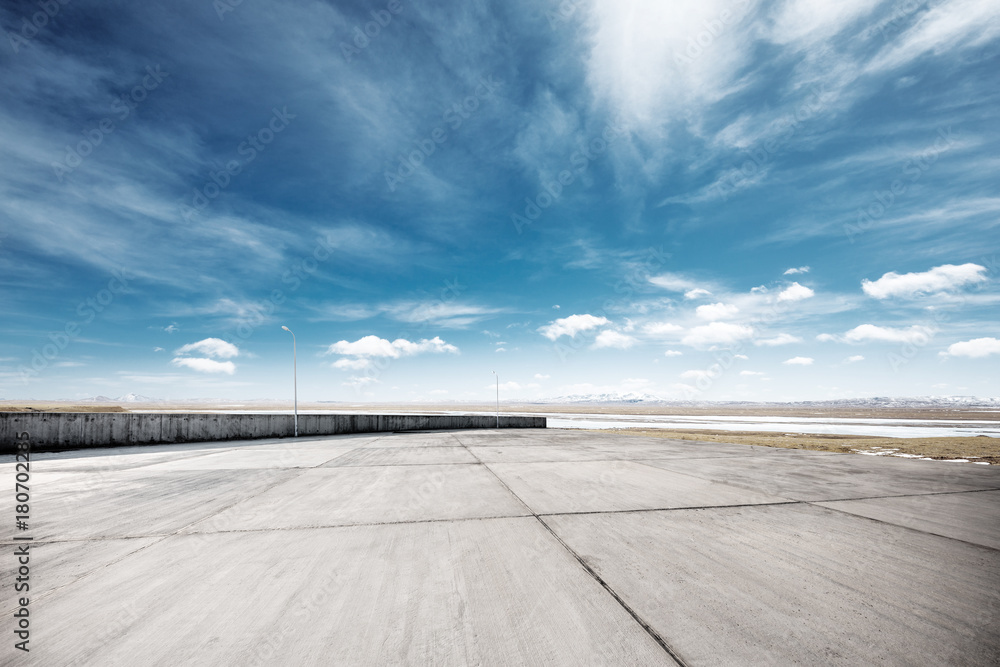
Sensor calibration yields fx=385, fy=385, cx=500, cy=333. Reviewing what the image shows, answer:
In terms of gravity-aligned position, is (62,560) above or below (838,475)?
above

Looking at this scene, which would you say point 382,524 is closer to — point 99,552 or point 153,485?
point 99,552

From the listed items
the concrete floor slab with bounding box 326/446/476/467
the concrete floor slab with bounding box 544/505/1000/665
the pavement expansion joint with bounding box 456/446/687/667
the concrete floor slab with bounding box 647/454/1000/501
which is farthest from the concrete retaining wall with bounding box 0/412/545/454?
the concrete floor slab with bounding box 544/505/1000/665

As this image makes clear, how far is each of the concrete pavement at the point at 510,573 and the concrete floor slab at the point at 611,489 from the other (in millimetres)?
84

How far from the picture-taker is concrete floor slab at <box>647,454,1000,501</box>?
7516mm

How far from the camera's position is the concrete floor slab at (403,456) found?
37.1 ft

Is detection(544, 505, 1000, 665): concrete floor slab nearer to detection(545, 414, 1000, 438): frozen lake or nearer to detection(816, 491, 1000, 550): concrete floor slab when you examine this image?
detection(816, 491, 1000, 550): concrete floor slab

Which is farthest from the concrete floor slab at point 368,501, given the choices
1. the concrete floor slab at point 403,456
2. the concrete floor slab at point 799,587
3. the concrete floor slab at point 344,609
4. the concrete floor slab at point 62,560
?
the concrete floor slab at point 799,587

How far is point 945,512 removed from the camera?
19.6ft

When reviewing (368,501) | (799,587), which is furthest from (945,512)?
(368,501)

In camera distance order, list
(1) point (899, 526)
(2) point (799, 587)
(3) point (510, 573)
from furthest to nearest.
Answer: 1. (1) point (899, 526)
2. (3) point (510, 573)
3. (2) point (799, 587)

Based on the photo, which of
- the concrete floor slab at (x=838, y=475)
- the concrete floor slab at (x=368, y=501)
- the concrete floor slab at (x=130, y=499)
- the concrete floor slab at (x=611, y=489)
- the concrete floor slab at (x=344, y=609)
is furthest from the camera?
the concrete floor slab at (x=838, y=475)

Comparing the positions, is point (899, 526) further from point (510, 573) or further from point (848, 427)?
point (848, 427)

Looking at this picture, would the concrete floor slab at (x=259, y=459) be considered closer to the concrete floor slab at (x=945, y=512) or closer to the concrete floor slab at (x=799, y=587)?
the concrete floor slab at (x=799, y=587)

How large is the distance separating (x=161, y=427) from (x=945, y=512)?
25.0 metres
